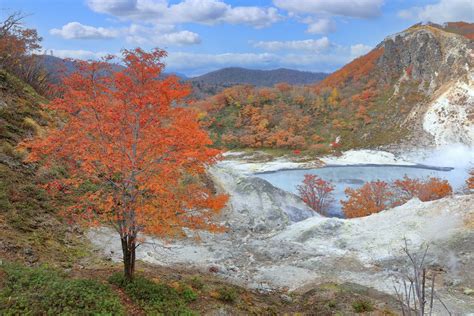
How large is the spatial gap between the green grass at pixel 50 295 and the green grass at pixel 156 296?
0.75 m

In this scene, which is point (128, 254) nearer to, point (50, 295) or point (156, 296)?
point (156, 296)

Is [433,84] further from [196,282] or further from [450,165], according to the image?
[196,282]

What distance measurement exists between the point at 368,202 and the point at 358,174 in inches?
817

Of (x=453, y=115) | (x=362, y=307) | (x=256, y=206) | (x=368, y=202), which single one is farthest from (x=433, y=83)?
(x=362, y=307)

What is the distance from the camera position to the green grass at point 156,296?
10680 mm

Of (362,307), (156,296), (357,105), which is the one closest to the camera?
(156,296)

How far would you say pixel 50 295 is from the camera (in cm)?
937

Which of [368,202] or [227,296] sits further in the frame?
[368,202]

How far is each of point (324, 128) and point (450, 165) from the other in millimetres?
27331

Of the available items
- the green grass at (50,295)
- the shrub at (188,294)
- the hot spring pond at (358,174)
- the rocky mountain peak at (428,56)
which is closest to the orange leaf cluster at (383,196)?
the hot spring pond at (358,174)

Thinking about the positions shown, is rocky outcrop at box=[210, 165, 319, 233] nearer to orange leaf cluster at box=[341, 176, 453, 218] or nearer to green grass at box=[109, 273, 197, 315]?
orange leaf cluster at box=[341, 176, 453, 218]

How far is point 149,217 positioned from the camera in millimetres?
11055

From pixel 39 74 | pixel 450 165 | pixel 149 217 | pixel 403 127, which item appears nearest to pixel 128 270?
pixel 149 217

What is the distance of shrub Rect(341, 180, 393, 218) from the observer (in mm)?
35719
